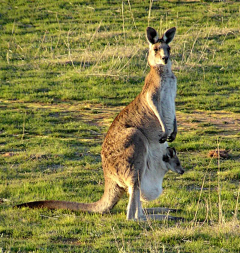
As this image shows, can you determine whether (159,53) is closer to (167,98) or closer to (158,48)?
(158,48)

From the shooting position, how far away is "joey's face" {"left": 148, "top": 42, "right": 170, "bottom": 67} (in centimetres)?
550

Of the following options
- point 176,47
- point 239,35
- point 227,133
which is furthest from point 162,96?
point 239,35

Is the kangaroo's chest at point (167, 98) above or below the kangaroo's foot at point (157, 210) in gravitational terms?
above

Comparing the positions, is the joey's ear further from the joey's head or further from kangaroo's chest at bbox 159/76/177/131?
the joey's head

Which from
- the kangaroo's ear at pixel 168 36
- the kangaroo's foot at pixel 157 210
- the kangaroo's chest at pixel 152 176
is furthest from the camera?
the kangaroo's ear at pixel 168 36

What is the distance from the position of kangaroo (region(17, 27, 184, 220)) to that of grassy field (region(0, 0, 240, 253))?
0.18m

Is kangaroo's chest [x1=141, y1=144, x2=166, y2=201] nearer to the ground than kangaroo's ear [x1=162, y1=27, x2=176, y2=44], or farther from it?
nearer to the ground

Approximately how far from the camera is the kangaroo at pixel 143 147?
5016mm

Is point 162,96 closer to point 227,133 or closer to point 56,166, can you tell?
point 56,166

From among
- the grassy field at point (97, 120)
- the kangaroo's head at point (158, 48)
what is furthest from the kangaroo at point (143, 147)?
the grassy field at point (97, 120)

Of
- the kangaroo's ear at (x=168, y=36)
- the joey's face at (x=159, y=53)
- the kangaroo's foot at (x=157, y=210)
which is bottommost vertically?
the kangaroo's foot at (x=157, y=210)

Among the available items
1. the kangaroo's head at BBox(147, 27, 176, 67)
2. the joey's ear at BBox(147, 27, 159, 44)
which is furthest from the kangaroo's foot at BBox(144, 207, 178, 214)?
the joey's ear at BBox(147, 27, 159, 44)

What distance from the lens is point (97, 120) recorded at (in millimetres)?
9688

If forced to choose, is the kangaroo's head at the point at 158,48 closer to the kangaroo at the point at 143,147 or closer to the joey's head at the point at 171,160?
the kangaroo at the point at 143,147
